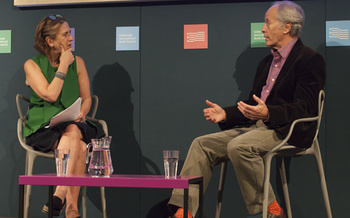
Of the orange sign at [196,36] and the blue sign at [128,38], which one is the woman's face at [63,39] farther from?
the orange sign at [196,36]

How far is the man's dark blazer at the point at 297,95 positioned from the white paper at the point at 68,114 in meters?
1.02

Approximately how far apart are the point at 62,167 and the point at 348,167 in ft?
7.63

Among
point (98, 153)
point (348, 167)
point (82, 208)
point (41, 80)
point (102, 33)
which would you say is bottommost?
point (82, 208)

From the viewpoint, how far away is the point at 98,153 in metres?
2.68

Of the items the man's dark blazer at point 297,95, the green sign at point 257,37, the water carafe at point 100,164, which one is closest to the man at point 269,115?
the man's dark blazer at point 297,95

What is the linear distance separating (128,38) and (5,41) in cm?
113

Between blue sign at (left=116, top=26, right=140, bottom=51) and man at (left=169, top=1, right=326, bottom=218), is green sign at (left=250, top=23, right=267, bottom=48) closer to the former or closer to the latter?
man at (left=169, top=1, right=326, bottom=218)

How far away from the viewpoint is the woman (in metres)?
3.34

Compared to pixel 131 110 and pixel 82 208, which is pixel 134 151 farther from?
pixel 82 208

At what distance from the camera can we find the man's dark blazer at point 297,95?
301cm

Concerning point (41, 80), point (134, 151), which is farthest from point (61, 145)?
point (134, 151)

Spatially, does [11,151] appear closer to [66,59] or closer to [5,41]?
[5,41]

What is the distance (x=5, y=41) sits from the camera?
14.4 ft

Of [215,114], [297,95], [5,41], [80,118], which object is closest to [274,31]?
[297,95]
